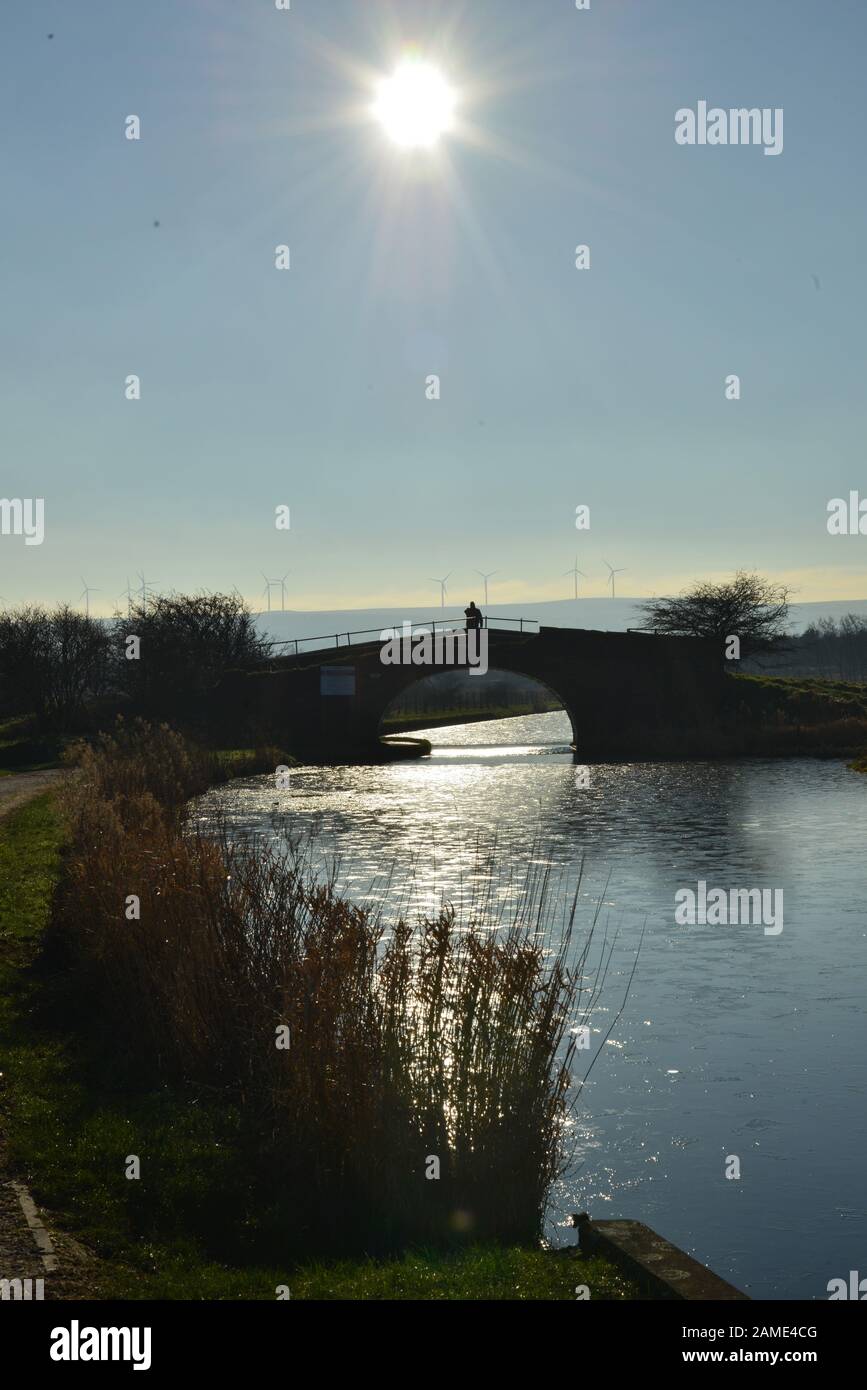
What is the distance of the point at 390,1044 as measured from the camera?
1125 cm

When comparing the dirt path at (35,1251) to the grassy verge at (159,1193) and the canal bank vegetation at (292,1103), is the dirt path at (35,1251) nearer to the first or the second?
the grassy verge at (159,1193)

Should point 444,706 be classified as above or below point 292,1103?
above

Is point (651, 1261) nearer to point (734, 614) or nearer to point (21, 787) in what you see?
point (21, 787)

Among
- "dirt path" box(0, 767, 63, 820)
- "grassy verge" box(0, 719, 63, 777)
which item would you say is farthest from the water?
"grassy verge" box(0, 719, 63, 777)

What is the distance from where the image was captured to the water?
11.0m

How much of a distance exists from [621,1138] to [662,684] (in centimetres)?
6216

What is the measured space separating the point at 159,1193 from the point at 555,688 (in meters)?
63.8

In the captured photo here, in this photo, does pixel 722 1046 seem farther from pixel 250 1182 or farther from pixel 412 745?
pixel 412 745

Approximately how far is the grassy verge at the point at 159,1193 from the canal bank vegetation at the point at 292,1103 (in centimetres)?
3

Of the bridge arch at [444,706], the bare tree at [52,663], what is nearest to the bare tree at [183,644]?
the bare tree at [52,663]

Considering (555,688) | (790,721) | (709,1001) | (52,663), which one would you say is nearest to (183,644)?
(52,663)

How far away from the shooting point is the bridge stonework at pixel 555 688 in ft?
232

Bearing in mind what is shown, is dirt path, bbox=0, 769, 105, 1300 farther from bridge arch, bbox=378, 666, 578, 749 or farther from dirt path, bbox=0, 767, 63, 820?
bridge arch, bbox=378, 666, 578, 749

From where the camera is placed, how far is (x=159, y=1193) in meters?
10.4
